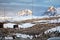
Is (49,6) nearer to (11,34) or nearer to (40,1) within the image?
(40,1)

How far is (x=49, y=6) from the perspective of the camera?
168 inches

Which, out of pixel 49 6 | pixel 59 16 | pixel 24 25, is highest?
pixel 49 6

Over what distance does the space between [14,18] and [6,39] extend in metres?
0.62

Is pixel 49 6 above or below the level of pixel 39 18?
A: above

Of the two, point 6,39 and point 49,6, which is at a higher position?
point 49,6

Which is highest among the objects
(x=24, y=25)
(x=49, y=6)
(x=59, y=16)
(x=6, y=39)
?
(x=49, y=6)

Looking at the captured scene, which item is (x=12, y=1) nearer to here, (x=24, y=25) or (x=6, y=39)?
(x=24, y=25)

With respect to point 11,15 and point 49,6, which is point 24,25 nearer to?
point 11,15

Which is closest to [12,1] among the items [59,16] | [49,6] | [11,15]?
[11,15]

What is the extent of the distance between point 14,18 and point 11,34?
0.45 m

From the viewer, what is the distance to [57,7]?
4.25 m

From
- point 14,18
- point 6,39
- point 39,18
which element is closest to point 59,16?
point 39,18

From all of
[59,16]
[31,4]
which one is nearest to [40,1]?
[31,4]

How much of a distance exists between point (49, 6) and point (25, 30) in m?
0.92
